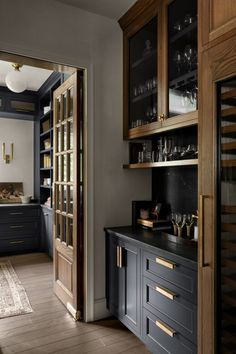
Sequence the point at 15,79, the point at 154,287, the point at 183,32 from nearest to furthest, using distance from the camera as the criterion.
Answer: the point at 154,287 → the point at 183,32 → the point at 15,79

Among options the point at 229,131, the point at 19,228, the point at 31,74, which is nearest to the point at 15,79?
the point at 31,74

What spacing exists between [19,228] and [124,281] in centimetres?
303

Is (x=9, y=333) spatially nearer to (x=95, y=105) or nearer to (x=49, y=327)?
(x=49, y=327)

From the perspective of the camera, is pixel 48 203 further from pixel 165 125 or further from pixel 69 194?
pixel 165 125

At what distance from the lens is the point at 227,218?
141 cm

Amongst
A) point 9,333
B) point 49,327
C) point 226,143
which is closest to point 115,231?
point 49,327

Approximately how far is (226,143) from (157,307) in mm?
1256

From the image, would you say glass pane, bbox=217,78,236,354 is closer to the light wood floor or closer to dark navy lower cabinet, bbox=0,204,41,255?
the light wood floor

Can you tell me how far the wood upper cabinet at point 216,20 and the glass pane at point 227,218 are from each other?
0.24m

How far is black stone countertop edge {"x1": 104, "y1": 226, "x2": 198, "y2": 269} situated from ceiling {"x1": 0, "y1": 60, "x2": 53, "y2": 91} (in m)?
2.75

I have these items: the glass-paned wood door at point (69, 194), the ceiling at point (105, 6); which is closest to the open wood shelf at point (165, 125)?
the glass-paned wood door at point (69, 194)

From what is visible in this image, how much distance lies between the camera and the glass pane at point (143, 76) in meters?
2.46

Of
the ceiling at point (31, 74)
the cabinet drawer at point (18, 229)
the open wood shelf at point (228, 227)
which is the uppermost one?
the ceiling at point (31, 74)

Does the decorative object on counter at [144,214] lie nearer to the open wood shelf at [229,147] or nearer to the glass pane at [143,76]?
the glass pane at [143,76]
